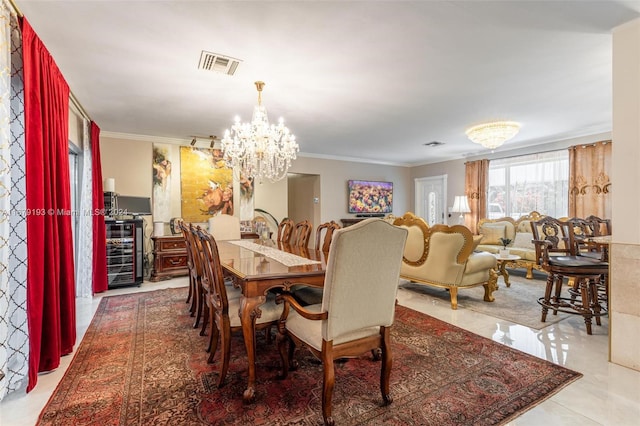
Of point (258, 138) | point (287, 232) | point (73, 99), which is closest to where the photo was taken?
point (258, 138)

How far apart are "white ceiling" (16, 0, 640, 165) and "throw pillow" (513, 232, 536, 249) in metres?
2.02

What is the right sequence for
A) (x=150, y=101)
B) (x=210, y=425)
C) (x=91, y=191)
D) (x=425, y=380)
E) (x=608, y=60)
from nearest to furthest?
(x=210, y=425)
(x=425, y=380)
(x=608, y=60)
(x=150, y=101)
(x=91, y=191)

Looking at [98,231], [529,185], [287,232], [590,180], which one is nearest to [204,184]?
[98,231]

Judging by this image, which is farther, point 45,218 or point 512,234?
point 512,234

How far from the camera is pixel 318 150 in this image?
267 inches

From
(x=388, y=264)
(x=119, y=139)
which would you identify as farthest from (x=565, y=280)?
(x=119, y=139)

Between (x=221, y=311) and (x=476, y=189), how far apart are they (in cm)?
683

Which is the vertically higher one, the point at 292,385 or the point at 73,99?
the point at 73,99

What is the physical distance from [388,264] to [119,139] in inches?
209

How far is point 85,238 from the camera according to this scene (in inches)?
148

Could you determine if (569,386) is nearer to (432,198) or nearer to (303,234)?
(303,234)

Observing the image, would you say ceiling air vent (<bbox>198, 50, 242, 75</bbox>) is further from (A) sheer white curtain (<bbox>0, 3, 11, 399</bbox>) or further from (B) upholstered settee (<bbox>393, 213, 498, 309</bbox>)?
(B) upholstered settee (<bbox>393, 213, 498, 309</bbox>)

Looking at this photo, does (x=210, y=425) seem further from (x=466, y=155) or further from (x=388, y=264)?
(x=466, y=155)

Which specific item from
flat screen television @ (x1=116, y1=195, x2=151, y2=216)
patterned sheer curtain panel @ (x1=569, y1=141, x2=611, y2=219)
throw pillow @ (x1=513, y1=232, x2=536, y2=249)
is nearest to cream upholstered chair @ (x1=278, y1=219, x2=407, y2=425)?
flat screen television @ (x1=116, y1=195, x2=151, y2=216)
